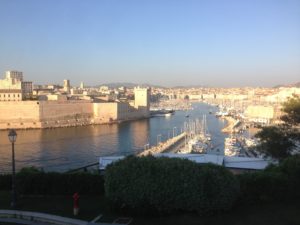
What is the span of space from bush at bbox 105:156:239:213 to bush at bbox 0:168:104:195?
562 mm

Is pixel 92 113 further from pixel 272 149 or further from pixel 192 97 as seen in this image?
pixel 192 97

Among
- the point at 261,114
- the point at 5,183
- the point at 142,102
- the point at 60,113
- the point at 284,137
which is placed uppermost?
the point at 284,137

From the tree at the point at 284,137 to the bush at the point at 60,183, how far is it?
2.77 meters

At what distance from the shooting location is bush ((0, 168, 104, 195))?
370cm

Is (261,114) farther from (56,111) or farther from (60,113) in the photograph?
(56,111)

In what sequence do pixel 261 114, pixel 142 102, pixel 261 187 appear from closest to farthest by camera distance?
pixel 261 187
pixel 261 114
pixel 142 102

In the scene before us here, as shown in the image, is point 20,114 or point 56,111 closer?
point 20,114

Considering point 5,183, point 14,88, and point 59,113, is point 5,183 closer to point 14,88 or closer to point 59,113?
point 59,113

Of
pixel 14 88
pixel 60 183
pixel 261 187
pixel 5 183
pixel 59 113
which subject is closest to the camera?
pixel 261 187

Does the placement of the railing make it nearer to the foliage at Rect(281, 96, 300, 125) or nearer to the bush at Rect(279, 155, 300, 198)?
the bush at Rect(279, 155, 300, 198)

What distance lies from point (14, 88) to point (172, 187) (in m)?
40.4

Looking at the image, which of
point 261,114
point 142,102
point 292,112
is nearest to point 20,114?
point 142,102

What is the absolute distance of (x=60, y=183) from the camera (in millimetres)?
3723

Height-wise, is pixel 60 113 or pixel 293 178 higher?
pixel 293 178
